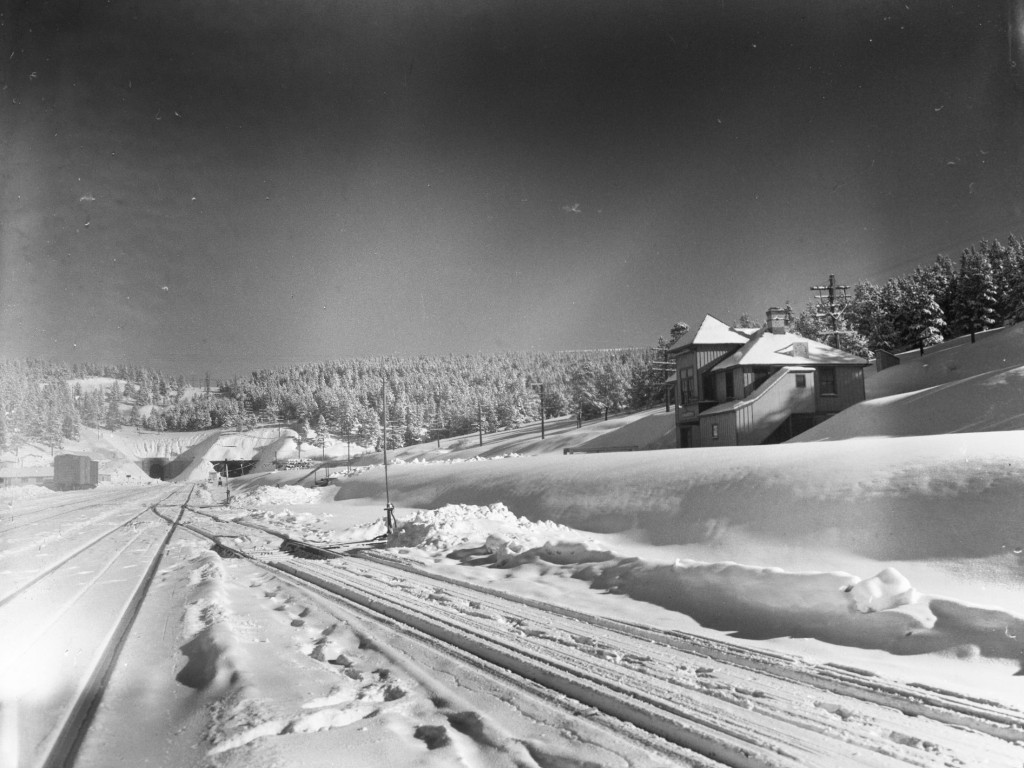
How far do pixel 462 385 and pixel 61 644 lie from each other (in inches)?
5479

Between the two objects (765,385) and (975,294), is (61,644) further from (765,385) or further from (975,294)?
(975,294)

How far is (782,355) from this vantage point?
3334 cm

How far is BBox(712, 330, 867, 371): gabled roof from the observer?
3312 centimetres

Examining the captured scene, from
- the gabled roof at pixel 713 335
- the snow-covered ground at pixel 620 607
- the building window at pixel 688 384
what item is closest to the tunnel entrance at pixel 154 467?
the building window at pixel 688 384

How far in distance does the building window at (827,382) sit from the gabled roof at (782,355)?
0.41 meters

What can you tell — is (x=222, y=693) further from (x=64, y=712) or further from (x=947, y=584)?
(x=947, y=584)

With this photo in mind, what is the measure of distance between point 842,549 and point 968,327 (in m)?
73.4

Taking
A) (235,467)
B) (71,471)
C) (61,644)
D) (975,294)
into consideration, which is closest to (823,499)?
(61,644)

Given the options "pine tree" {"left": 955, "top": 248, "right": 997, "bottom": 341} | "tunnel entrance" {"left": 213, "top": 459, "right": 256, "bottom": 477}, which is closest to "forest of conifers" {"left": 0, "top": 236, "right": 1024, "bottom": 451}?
"pine tree" {"left": 955, "top": 248, "right": 997, "bottom": 341}

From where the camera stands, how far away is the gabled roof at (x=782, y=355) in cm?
3312

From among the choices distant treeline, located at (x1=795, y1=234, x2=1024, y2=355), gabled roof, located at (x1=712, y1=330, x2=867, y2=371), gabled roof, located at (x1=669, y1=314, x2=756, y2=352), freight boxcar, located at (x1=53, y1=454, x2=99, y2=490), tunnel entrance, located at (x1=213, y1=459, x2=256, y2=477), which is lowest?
tunnel entrance, located at (x1=213, y1=459, x2=256, y2=477)

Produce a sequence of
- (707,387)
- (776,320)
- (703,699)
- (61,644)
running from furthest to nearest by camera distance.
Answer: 1. (776,320)
2. (707,387)
3. (61,644)
4. (703,699)

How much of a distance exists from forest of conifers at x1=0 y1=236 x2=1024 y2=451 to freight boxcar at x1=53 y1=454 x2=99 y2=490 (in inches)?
86.6

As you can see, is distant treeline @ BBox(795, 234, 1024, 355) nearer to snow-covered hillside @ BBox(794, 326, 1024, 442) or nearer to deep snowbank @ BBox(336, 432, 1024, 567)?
snow-covered hillside @ BBox(794, 326, 1024, 442)
